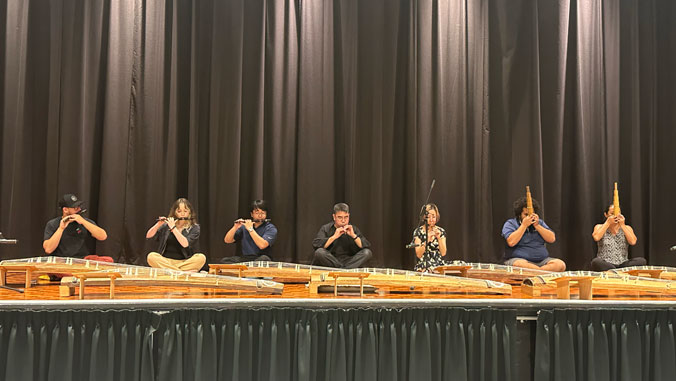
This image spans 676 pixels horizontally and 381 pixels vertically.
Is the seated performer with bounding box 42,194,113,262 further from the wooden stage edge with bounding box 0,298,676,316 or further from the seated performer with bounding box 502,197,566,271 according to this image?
the seated performer with bounding box 502,197,566,271

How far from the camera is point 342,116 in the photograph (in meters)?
5.86

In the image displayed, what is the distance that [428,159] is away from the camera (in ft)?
19.0

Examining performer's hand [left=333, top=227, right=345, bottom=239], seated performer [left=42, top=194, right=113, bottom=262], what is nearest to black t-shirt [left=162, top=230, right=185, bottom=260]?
seated performer [left=42, top=194, right=113, bottom=262]

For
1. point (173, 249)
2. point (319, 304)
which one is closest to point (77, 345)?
point (319, 304)

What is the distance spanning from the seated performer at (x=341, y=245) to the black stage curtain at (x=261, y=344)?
78.8 inches

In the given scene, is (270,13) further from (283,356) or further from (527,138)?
(283,356)

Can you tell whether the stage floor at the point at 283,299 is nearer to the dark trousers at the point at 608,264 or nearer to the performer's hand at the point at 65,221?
the performer's hand at the point at 65,221

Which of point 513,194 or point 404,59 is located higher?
point 404,59

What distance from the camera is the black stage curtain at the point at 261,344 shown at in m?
2.65

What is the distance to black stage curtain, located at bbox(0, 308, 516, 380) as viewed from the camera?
2.65 m

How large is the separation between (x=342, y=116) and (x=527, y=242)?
Answer: 190 centimetres

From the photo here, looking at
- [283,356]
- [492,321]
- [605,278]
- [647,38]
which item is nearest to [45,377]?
[283,356]

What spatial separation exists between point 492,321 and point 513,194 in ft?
10.7

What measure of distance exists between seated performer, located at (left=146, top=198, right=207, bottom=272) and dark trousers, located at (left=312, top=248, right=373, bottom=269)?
0.85 meters
